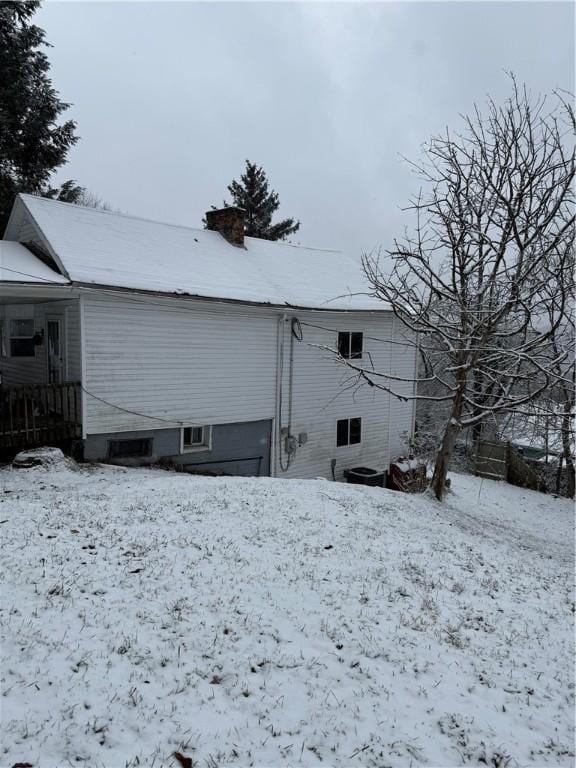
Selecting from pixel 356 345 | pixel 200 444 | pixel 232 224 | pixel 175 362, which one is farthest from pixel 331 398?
pixel 232 224

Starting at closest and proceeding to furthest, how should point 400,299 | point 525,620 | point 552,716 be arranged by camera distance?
1. point 552,716
2. point 525,620
3. point 400,299

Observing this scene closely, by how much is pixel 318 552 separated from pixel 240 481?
4.30 metres

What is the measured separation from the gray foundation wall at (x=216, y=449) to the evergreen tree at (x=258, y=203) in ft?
85.3

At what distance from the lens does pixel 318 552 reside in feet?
23.7

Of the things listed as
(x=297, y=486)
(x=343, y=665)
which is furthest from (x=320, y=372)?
(x=343, y=665)

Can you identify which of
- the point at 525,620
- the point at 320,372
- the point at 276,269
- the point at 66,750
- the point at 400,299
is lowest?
the point at 525,620

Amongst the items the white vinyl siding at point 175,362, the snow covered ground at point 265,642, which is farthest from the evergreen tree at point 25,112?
the snow covered ground at point 265,642

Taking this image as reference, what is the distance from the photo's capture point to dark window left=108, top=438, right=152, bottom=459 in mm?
13070

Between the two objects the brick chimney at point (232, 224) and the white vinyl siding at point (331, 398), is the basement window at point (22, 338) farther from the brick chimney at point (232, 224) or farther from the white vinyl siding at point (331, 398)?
the white vinyl siding at point (331, 398)

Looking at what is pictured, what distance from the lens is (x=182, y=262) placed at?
48.7ft

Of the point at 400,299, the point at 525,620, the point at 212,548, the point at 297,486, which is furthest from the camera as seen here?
the point at 400,299

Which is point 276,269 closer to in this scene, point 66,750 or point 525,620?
point 525,620

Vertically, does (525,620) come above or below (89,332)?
below

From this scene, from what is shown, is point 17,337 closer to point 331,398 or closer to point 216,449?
point 216,449
